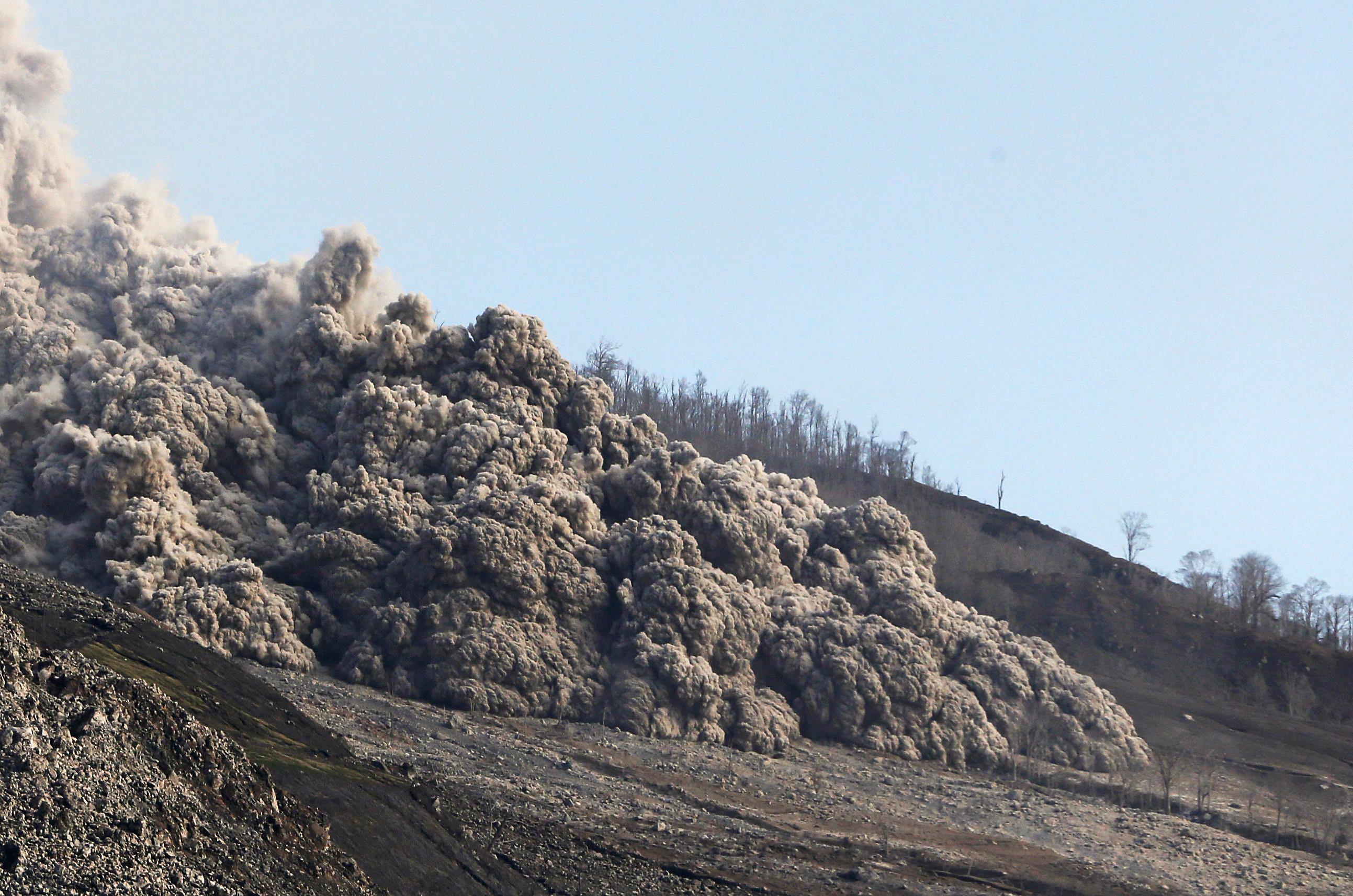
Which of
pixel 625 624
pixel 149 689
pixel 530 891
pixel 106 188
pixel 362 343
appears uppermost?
pixel 106 188

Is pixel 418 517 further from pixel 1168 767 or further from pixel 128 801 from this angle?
pixel 128 801

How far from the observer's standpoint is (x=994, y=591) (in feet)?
311

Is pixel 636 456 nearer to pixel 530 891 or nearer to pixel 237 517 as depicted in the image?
pixel 237 517

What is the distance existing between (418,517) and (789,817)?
69.7 feet

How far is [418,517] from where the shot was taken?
194 ft

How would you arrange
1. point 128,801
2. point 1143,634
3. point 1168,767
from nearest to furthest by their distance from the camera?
point 128,801 → point 1168,767 → point 1143,634

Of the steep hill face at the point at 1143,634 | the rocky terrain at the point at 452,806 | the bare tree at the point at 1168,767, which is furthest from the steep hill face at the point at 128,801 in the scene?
the steep hill face at the point at 1143,634

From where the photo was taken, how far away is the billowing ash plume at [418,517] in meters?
54.9

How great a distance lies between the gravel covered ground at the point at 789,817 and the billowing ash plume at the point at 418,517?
10.6 feet

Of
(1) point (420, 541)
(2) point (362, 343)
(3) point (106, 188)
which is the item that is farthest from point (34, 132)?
(1) point (420, 541)

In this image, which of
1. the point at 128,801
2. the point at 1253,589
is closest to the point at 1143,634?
the point at 1253,589

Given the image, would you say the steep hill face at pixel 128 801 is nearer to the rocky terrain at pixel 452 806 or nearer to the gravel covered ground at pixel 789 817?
the rocky terrain at pixel 452 806

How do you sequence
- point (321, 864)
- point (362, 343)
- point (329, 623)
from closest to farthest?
point (321, 864) → point (329, 623) → point (362, 343)

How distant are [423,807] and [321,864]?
8668 mm
